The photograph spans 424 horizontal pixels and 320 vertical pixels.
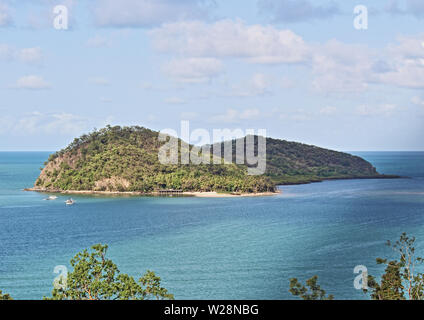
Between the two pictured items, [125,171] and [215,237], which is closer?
[215,237]

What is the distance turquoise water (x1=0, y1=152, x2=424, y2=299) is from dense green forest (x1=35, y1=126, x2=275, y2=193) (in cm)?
1200

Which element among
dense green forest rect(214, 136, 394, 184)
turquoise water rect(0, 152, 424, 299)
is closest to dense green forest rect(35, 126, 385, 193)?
dense green forest rect(214, 136, 394, 184)

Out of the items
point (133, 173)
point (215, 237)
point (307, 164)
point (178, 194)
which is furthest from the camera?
point (307, 164)

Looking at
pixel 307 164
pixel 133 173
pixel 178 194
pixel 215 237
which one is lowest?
pixel 215 237

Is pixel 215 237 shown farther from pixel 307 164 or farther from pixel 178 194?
pixel 307 164

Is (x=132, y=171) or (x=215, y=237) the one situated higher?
(x=132, y=171)

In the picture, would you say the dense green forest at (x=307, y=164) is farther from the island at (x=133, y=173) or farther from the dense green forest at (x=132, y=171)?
the island at (x=133, y=173)

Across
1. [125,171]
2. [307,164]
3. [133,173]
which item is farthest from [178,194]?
[307,164]

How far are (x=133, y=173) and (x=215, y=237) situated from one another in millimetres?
62235

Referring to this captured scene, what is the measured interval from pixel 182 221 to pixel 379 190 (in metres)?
61.1

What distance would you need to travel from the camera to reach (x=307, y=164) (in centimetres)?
17650
